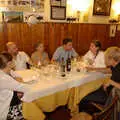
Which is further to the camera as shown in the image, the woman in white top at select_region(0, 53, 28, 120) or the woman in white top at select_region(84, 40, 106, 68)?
the woman in white top at select_region(84, 40, 106, 68)

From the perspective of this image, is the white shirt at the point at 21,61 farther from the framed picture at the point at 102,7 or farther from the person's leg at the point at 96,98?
the framed picture at the point at 102,7

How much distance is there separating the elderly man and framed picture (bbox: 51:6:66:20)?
1486 mm

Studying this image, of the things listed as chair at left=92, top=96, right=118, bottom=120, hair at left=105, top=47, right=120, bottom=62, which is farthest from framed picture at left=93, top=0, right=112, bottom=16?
chair at left=92, top=96, right=118, bottom=120

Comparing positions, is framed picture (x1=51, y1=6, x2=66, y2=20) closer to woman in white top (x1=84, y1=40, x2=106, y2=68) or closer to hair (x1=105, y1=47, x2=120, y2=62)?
woman in white top (x1=84, y1=40, x2=106, y2=68)

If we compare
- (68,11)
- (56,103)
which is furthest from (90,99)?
(68,11)

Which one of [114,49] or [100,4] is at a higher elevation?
[100,4]

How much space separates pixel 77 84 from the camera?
2217 mm

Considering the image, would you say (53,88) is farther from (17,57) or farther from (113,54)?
(17,57)

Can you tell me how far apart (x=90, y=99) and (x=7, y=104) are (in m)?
1.08

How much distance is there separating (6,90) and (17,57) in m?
1.28

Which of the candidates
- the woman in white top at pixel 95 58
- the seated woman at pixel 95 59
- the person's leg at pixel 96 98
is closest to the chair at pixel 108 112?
the person's leg at pixel 96 98

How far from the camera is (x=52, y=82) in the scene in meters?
2.04

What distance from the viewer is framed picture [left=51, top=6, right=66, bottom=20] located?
405cm

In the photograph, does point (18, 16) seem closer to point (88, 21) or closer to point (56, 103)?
point (88, 21)
